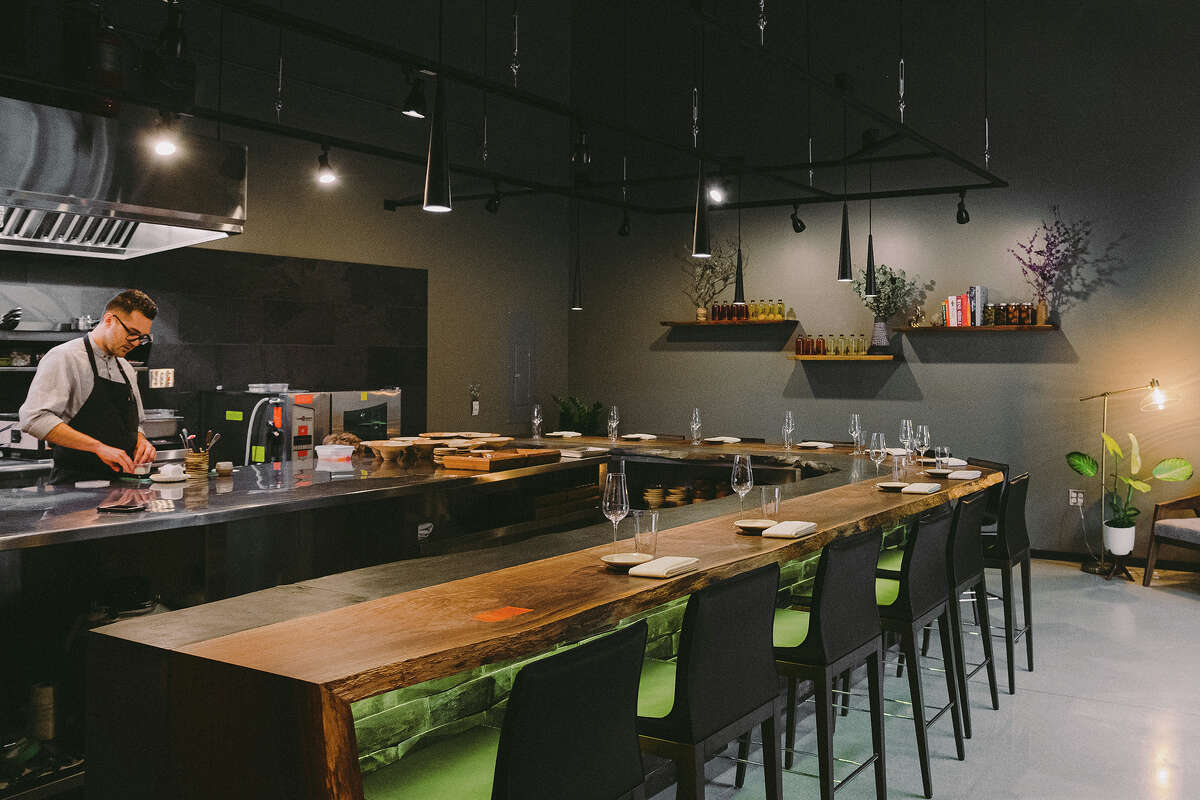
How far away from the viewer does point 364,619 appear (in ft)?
7.50

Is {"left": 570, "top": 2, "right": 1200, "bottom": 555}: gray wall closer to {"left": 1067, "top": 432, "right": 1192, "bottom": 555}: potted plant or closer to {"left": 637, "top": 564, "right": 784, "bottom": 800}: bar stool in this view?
{"left": 1067, "top": 432, "right": 1192, "bottom": 555}: potted plant

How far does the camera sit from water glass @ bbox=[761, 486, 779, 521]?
375cm

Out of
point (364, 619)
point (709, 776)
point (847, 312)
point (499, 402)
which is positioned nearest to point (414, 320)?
point (499, 402)

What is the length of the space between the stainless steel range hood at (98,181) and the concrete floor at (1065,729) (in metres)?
3.85

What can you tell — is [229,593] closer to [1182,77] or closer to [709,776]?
[709,776]

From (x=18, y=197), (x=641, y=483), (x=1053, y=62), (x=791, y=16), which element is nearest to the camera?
(x=18, y=197)

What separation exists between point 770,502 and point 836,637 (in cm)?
93

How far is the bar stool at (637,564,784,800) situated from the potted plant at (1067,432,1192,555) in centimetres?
598

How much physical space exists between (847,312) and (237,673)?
786 cm

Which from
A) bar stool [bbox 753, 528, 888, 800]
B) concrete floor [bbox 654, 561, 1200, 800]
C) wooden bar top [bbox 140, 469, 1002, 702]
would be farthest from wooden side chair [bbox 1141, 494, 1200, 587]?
wooden bar top [bbox 140, 469, 1002, 702]

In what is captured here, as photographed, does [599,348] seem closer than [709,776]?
No

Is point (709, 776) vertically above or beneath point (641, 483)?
beneath

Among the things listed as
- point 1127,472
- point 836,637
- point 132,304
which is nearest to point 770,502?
point 836,637

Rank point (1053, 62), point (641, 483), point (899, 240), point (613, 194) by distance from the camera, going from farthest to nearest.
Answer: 1. point (613, 194)
2. point (899, 240)
3. point (1053, 62)
4. point (641, 483)
